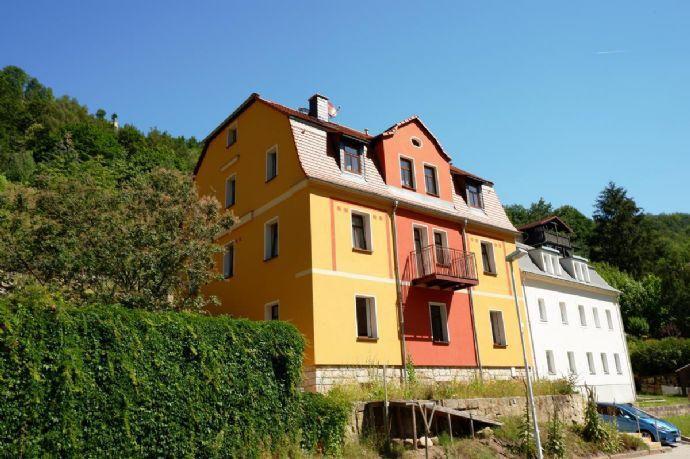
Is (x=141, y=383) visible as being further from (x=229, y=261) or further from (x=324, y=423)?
(x=229, y=261)

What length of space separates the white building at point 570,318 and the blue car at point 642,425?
5867 millimetres

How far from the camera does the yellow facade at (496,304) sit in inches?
905

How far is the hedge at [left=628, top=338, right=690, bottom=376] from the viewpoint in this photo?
42875 millimetres

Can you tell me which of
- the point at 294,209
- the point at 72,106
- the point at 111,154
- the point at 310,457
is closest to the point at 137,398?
the point at 310,457

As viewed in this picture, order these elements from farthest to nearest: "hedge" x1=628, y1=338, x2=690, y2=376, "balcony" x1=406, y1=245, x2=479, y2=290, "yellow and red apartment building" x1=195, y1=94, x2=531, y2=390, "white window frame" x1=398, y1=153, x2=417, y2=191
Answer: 1. "hedge" x1=628, y1=338, x2=690, y2=376
2. "white window frame" x1=398, y1=153, x2=417, y2=191
3. "balcony" x1=406, y1=245, x2=479, y2=290
4. "yellow and red apartment building" x1=195, y1=94, x2=531, y2=390

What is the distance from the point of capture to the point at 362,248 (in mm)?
20453

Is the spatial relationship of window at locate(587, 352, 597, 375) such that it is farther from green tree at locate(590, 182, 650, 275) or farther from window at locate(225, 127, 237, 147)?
green tree at locate(590, 182, 650, 275)

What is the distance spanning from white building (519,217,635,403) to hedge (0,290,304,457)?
1930 centimetres

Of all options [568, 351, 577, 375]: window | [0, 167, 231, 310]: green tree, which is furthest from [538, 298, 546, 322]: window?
[0, 167, 231, 310]: green tree

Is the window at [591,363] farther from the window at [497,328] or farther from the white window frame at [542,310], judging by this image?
the window at [497,328]

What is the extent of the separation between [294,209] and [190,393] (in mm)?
9233

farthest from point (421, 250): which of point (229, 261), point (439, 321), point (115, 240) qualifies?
point (115, 240)

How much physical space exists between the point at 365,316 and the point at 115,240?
918 cm

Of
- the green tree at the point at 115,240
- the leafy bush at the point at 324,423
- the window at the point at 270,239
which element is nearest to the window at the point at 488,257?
the window at the point at 270,239
